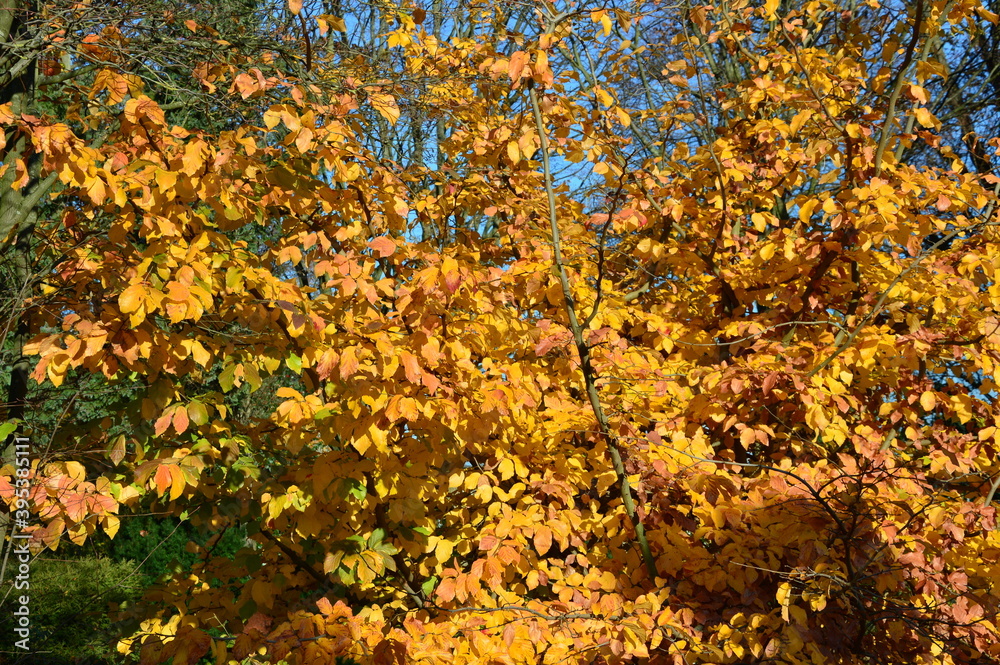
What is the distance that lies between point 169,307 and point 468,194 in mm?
2063

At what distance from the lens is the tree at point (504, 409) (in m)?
2.44

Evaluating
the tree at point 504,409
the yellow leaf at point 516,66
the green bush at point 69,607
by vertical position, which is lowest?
the green bush at point 69,607

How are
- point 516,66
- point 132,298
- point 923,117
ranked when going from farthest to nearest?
1. point 923,117
2. point 516,66
3. point 132,298

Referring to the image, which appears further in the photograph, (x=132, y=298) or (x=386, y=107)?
(x=386, y=107)

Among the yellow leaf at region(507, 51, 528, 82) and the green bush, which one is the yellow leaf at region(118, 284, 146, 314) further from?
the green bush

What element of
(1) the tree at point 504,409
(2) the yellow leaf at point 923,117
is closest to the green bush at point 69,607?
(1) the tree at point 504,409

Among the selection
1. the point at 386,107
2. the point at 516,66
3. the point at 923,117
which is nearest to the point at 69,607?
the point at 386,107

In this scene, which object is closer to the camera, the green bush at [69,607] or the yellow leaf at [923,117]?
the yellow leaf at [923,117]

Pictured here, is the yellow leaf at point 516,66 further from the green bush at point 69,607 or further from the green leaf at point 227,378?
the green bush at point 69,607

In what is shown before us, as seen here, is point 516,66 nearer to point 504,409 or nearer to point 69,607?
point 504,409

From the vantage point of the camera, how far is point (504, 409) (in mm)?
2457

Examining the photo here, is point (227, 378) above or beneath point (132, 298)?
beneath

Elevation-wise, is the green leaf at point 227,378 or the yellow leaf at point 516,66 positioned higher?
the yellow leaf at point 516,66

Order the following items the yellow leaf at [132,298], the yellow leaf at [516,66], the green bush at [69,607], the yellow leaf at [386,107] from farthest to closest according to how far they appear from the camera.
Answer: the green bush at [69,607], the yellow leaf at [386,107], the yellow leaf at [516,66], the yellow leaf at [132,298]
